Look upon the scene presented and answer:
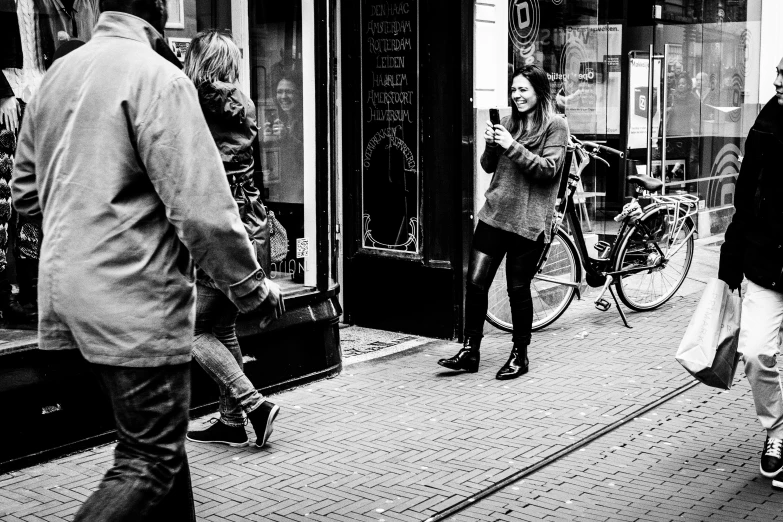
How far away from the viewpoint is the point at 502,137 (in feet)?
21.1

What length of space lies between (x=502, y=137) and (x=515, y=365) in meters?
1.41

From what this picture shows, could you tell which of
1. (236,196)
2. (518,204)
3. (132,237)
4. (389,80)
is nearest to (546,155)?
(518,204)

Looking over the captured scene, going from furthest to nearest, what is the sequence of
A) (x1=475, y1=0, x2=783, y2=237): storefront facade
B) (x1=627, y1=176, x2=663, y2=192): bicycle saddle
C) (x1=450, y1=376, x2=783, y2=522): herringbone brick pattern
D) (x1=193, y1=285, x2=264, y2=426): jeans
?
(x1=475, y1=0, x2=783, y2=237): storefront facade → (x1=627, y1=176, x2=663, y2=192): bicycle saddle → (x1=193, y1=285, x2=264, y2=426): jeans → (x1=450, y1=376, x2=783, y2=522): herringbone brick pattern

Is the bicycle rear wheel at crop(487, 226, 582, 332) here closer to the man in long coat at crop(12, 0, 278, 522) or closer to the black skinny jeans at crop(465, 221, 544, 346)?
the black skinny jeans at crop(465, 221, 544, 346)

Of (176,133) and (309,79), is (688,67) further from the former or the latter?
(176,133)

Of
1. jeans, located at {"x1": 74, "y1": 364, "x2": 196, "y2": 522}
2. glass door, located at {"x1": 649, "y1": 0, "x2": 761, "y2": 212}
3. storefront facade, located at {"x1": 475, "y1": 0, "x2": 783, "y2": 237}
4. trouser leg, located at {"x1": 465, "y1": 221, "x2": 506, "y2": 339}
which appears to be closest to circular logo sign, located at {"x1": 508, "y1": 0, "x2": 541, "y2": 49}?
storefront facade, located at {"x1": 475, "y1": 0, "x2": 783, "y2": 237}

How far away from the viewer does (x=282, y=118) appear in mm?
6945

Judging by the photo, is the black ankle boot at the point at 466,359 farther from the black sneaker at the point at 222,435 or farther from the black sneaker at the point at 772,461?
the black sneaker at the point at 772,461

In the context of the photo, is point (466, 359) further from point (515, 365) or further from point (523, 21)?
point (523, 21)

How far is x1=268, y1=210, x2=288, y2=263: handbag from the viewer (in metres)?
6.62

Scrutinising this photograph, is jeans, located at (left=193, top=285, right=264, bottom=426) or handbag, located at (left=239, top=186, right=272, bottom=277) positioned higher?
handbag, located at (left=239, top=186, right=272, bottom=277)

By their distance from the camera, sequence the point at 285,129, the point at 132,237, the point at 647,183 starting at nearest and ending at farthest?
1. the point at 132,237
2. the point at 285,129
3. the point at 647,183

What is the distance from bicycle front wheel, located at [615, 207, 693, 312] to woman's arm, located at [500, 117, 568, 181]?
84.7 inches

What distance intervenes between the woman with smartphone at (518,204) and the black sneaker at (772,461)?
2.08 metres
